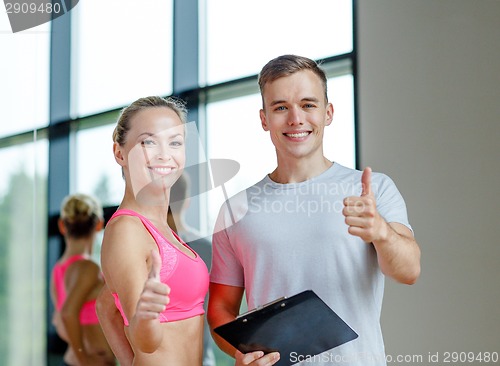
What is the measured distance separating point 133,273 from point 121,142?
30 centimetres

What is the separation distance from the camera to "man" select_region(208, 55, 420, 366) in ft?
4.89

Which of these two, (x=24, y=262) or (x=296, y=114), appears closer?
(x=296, y=114)

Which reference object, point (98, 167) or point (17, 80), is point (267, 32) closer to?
point (17, 80)

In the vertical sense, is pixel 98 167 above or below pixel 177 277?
above

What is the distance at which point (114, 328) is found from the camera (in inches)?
58.3

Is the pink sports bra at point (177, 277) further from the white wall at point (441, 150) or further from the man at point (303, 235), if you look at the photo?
the white wall at point (441, 150)

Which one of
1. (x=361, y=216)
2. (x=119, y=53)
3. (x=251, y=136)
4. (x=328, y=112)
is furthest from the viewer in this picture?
(x=119, y=53)

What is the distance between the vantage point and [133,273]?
1.28m

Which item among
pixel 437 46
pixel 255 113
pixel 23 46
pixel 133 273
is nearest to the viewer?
pixel 133 273

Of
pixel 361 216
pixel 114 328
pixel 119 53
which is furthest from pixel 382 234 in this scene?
pixel 119 53

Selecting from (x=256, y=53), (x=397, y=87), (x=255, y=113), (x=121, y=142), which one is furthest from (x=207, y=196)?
(x=121, y=142)

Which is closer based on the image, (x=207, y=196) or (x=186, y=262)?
(x=186, y=262)

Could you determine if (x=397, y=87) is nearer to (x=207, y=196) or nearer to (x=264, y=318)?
(x=207, y=196)

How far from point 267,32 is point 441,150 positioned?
1134 millimetres
